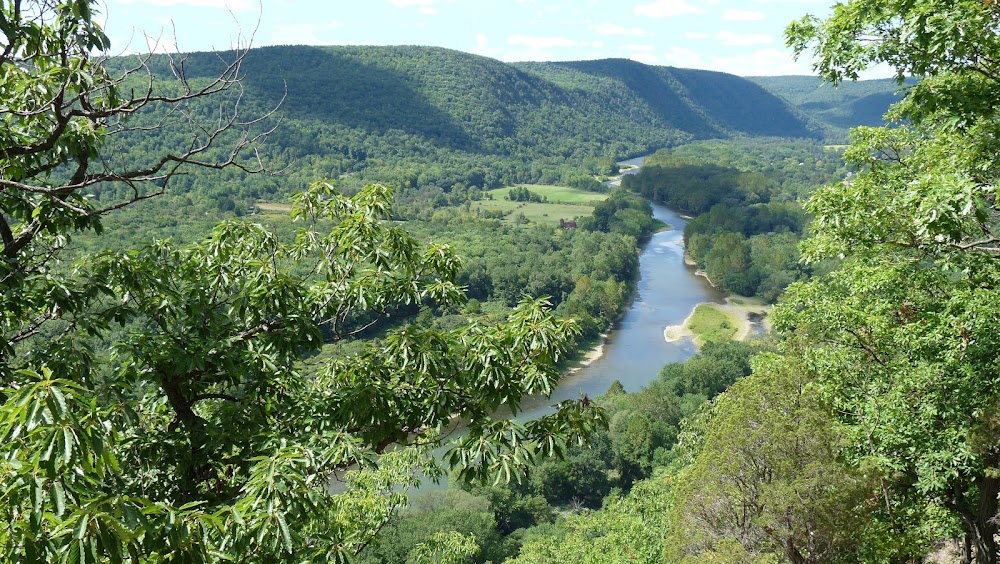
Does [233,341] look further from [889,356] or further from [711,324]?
[711,324]

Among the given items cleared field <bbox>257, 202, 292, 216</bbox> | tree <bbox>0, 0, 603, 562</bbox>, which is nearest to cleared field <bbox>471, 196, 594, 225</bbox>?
cleared field <bbox>257, 202, 292, 216</bbox>

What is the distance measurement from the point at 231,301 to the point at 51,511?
217 centimetres

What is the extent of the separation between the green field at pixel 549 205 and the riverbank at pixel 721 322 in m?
40.7

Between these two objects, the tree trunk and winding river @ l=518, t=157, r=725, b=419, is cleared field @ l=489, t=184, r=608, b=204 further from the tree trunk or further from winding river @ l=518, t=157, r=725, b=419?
the tree trunk

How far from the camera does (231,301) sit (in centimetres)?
468

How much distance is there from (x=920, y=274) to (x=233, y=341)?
27.9 feet

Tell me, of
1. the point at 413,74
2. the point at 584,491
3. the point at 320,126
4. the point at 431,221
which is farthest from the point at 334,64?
the point at 584,491

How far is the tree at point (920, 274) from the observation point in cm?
623

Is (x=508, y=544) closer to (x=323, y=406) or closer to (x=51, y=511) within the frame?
(x=323, y=406)

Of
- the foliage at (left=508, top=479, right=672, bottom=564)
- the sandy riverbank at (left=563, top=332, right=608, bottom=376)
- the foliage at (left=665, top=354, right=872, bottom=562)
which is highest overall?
the foliage at (left=665, top=354, right=872, bottom=562)

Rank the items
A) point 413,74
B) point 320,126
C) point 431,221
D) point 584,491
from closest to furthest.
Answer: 1. point 584,491
2. point 431,221
3. point 320,126
4. point 413,74

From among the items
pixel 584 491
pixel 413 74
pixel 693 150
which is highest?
pixel 413 74

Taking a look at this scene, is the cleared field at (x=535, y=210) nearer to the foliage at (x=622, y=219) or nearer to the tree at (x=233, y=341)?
the foliage at (x=622, y=219)

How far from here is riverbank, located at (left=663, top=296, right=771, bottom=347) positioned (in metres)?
53.2
